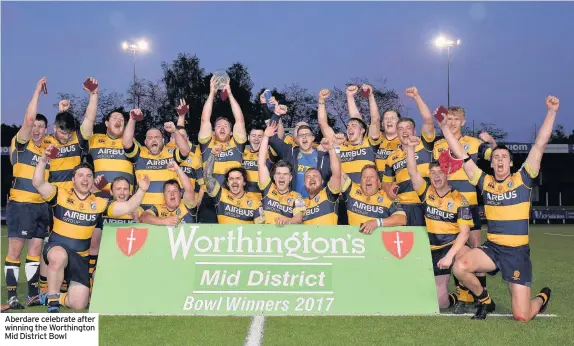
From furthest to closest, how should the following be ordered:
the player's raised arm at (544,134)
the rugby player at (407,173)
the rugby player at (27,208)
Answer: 1. the rugby player at (407,173)
2. the rugby player at (27,208)
3. the player's raised arm at (544,134)

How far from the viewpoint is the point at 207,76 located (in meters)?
50.4

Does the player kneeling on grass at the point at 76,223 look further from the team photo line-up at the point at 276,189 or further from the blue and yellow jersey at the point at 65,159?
the blue and yellow jersey at the point at 65,159

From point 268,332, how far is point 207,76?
45810 millimetres

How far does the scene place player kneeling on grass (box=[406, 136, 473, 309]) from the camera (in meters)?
7.68

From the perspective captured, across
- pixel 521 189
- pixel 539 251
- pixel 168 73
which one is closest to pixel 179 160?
pixel 521 189

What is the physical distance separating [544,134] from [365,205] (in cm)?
233

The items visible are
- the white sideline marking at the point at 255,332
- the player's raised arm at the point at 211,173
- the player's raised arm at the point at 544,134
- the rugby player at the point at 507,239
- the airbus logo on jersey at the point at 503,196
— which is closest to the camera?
the white sideline marking at the point at 255,332

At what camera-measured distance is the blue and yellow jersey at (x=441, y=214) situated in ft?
25.3

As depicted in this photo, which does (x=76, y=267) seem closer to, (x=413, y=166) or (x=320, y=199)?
(x=320, y=199)

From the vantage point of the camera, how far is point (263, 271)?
280 inches

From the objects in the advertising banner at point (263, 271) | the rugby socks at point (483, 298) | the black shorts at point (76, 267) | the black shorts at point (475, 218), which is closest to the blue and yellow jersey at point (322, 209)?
the advertising banner at point (263, 271)

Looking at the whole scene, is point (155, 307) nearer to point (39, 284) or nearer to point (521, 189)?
point (39, 284)

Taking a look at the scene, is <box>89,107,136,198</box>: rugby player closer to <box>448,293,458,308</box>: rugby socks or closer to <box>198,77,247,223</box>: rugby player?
<box>198,77,247,223</box>: rugby player

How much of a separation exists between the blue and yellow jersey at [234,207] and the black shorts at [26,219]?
2338 mm
